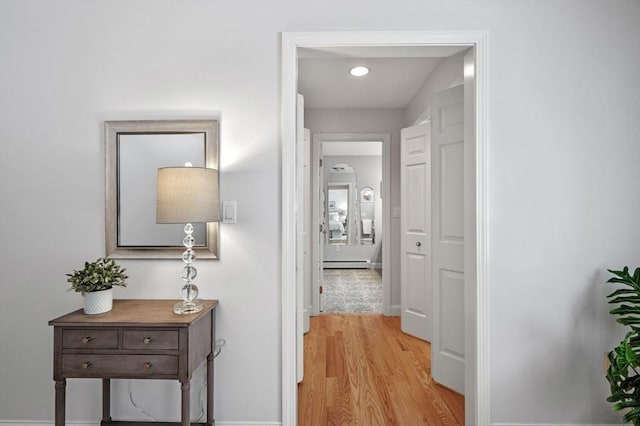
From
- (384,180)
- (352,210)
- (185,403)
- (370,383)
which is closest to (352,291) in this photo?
(384,180)

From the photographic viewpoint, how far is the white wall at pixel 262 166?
6.50 feet

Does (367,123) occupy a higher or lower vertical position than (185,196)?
higher

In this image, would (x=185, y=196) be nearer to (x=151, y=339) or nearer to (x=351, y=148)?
(x=151, y=339)

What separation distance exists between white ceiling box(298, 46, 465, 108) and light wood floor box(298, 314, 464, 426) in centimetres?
241

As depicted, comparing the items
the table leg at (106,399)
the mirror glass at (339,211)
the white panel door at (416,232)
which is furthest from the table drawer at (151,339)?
the mirror glass at (339,211)

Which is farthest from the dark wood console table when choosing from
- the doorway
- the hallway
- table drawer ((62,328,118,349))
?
the doorway

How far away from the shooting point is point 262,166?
2043mm

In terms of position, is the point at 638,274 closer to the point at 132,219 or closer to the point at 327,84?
the point at 132,219

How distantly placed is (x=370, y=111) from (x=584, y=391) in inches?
139

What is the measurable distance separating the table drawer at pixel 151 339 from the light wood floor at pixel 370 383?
3.53ft

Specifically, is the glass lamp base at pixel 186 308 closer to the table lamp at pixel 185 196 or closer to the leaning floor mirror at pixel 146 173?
the table lamp at pixel 185 196

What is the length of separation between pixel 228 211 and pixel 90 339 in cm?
88

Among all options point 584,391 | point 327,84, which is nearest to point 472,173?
point 584,391

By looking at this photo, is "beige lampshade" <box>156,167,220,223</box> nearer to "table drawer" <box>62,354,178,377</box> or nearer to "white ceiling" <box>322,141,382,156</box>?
"table drawer" <box>62,354,178,377</box>
